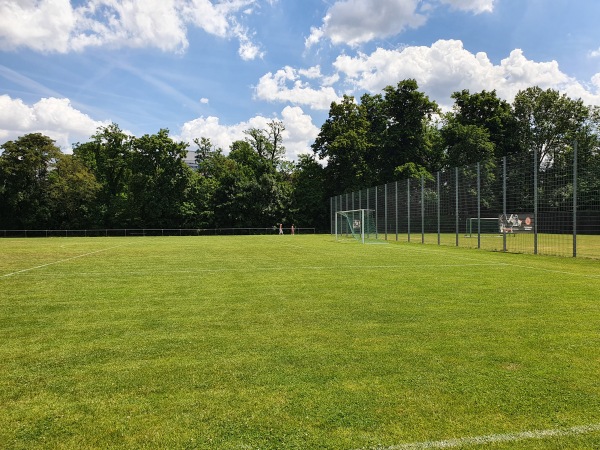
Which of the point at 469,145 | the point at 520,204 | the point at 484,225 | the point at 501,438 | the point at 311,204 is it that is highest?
the point at 469,145

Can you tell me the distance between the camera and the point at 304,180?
5512cm

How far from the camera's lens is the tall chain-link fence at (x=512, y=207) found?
Result: 16453 mm

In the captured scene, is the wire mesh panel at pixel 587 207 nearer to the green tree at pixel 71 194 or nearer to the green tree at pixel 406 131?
the green tree at pixel 406 131

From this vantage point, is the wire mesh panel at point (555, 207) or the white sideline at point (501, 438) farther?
the wire mesh panel at point (555, 207)

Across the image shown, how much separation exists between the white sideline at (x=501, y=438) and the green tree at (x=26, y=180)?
177 ft

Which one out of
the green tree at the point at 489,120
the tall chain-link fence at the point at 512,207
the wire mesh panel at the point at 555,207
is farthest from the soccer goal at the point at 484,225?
the green tree at the point at 489,120

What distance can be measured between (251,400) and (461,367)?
187 cm

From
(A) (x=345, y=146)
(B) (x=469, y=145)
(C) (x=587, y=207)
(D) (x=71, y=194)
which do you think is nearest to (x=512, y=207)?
(C) (x=587, y=207)

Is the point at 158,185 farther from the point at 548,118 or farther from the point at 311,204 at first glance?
the point at 548,118

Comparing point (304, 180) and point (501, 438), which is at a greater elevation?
point (304, 180)

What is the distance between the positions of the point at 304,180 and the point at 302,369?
51.9 metres

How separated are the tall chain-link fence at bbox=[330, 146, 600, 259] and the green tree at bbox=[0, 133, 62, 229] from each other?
40990mm

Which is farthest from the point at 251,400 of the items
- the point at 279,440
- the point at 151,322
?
the point at 151,322

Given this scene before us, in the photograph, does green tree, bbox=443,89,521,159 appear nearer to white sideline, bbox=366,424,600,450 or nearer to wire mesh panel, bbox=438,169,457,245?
wire mesh panel, bbox=438,169,457,245
